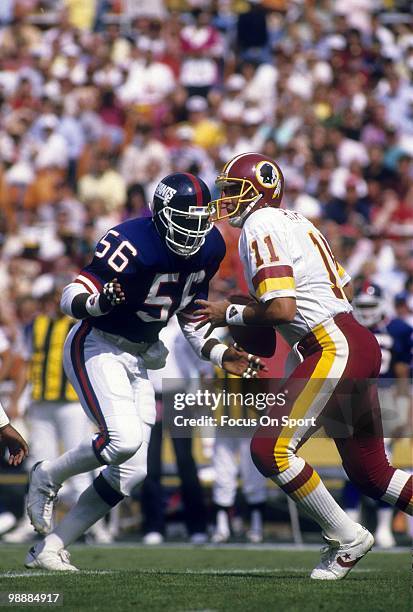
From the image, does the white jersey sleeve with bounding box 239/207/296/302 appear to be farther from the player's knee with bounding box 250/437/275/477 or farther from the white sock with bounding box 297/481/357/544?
the white sock with bounding box 297/481/357/544

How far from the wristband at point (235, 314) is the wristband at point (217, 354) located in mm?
420

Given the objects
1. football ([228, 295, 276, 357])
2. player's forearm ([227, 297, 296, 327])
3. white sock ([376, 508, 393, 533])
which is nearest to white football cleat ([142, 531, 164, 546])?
white sock ([376, 508, 393, 533])

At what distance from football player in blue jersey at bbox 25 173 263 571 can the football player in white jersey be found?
39 centimetres

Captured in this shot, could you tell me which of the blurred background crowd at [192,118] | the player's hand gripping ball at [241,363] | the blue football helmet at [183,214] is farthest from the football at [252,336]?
the blurred background crowd at [192,118]

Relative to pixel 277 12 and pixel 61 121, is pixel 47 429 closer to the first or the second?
pixel 61 121

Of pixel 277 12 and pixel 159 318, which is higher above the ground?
pixel 277 12

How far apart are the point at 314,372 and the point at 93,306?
1.10 m

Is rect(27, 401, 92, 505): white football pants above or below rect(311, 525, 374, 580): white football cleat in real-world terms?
below

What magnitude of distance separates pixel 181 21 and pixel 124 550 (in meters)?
9.36

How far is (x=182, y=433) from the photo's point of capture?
8953mm

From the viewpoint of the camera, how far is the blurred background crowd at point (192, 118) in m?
11.8

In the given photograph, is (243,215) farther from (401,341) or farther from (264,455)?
(401,341)

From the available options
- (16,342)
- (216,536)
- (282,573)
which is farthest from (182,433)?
(282,573)

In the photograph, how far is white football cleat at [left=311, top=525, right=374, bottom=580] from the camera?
17.7 ft
